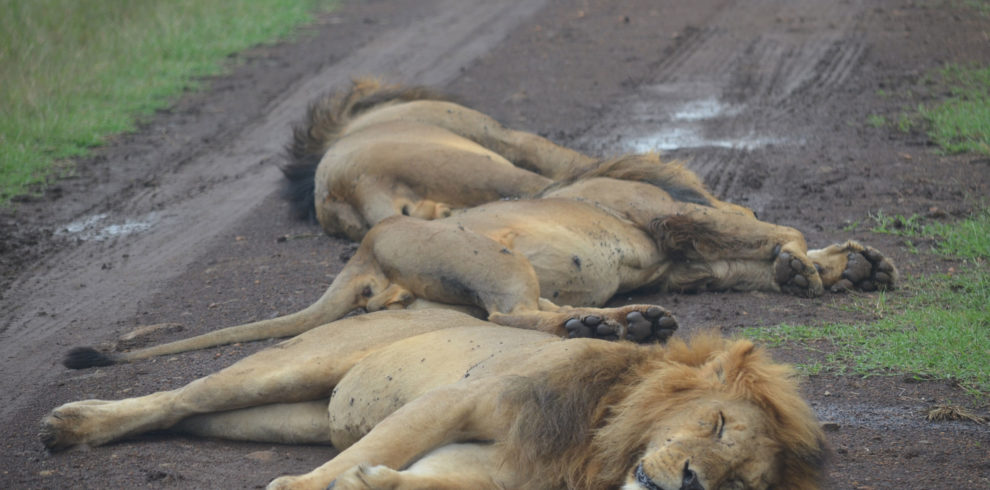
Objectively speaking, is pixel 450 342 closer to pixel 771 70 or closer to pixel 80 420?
pixel 80 420

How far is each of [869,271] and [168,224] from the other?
14.2 feet

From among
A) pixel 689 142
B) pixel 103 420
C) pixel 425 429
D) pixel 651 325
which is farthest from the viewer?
pixel 689 142

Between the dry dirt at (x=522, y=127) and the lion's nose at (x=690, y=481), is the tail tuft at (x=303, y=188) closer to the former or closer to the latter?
the dry dirt at (x=522, y=127)

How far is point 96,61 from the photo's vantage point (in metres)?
10.6

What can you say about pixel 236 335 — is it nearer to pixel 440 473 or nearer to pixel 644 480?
pixel 440 473

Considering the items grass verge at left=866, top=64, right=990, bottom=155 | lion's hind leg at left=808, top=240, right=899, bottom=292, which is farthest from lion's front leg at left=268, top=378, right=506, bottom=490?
grass verge at left=866, top=64, right=990, bottom=155

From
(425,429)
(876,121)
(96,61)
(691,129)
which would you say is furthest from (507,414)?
(96,61)

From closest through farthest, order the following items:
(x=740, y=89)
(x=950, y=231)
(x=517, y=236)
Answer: (x=517, y=236)
(x=950, y=231)
(x=740, y=89)

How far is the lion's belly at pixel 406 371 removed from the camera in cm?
360

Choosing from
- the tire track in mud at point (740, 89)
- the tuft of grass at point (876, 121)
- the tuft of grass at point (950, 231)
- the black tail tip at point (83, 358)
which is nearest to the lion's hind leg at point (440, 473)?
the black tail tip at point (83, 358)

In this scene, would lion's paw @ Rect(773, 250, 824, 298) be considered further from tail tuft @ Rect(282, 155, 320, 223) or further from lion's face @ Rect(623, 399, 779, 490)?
tail tuft @ Rect(282, 155, 320, 223)

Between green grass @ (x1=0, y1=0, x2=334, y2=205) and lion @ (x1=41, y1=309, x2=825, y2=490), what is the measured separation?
4.44 meters

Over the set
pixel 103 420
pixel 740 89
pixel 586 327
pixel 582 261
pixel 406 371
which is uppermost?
pixel 406 371

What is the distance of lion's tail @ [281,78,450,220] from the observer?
6.84 meters
